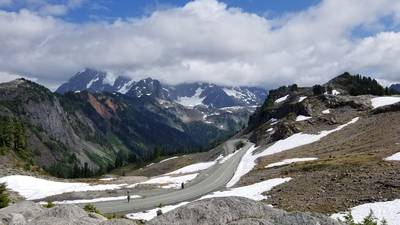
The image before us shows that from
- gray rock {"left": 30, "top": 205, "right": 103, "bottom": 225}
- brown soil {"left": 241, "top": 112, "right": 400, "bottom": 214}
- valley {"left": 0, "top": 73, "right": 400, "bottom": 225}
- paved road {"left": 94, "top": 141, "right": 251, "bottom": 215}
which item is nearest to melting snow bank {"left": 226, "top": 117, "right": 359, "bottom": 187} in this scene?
valley {"left": 0, "top": 73, "right": 400, "bottom": 225}

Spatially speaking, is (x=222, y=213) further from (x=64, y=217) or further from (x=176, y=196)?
(x=176, y=196)

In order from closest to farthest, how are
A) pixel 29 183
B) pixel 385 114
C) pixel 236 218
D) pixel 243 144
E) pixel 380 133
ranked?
pixel 236 218
pixel 29 183
pixel 380 133
pixel 385 114
pixel 243 144

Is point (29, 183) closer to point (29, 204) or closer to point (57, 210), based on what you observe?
point (29, 204)

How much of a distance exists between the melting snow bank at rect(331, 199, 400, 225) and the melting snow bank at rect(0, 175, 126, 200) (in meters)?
51.7

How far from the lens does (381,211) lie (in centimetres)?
3616

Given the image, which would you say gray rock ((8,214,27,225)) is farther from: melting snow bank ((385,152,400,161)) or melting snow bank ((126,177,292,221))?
melting snow bank ((385,152,400,161))

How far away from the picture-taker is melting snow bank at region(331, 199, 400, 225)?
34.0 m

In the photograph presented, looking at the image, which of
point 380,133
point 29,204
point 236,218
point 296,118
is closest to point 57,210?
point 29,204

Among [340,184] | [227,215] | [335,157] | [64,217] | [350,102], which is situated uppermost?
[350,102]

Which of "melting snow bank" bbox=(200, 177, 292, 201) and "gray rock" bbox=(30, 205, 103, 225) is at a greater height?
"gray rock" bbox=(30, 205, 103, 225)

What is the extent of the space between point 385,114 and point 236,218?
362ft

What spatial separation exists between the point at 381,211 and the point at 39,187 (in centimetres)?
6335

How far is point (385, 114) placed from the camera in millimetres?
115688

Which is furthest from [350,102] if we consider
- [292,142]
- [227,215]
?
[227,215]
